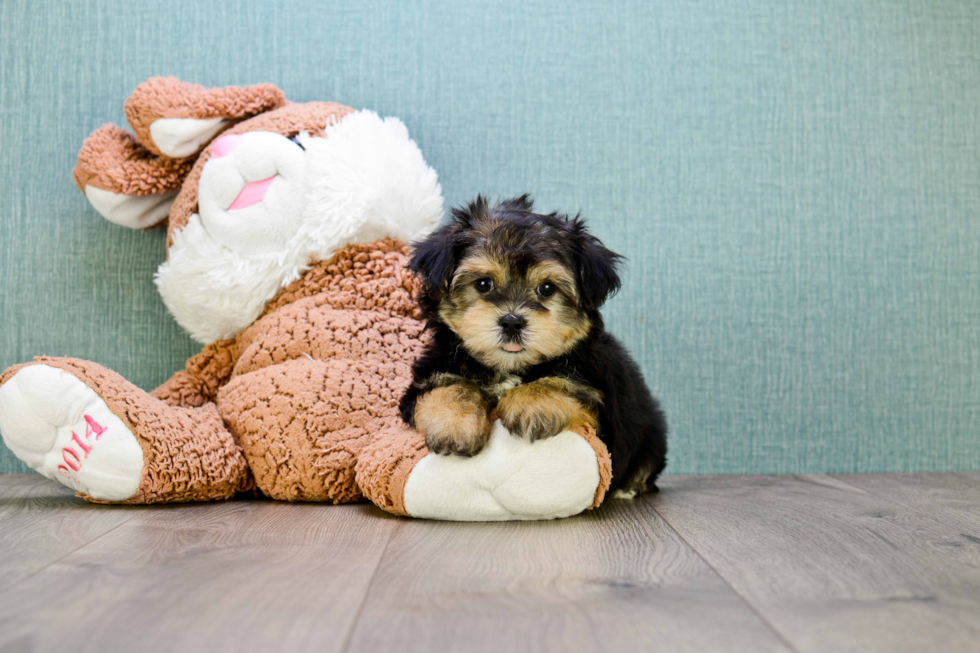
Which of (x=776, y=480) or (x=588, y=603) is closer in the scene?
(x=588, y=603)

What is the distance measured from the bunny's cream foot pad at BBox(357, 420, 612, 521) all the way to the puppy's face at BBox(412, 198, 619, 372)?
0.78 feet

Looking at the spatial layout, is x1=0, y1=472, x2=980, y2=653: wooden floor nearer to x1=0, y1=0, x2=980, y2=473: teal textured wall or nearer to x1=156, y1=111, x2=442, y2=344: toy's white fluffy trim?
x1=156, y1=111, x2=442, y2=344: toy's white fluffy trim

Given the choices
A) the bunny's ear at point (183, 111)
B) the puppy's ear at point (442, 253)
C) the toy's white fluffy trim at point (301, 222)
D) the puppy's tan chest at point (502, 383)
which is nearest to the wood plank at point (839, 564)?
the puppy's tan chest at point (502, 383)

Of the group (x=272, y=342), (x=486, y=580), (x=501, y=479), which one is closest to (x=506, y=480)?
(x=501, y=479)

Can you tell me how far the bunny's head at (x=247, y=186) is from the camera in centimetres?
240

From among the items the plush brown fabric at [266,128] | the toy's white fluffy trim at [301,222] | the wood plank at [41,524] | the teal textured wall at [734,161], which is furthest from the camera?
the teal textured wall at [734,161]

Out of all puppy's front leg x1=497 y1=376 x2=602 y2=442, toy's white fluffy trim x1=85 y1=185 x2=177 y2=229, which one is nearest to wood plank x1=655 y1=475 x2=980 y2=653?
puppy's front leg x1=497 y1=376 x2=602 y2=442

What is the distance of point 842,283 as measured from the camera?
2955mm

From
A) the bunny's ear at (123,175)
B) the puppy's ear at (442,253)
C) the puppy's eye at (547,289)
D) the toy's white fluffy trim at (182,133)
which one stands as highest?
the toy's white fluffy trim at (182,133)

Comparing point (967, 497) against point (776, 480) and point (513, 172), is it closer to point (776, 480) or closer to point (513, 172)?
point (776, 480)

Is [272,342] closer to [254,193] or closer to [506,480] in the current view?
[254,193]

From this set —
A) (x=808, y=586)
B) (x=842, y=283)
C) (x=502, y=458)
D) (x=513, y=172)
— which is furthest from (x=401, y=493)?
(x=842, y=283)

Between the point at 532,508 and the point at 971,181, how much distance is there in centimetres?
245

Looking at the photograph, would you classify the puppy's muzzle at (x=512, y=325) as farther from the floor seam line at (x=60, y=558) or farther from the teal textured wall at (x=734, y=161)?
the teal textured wall at (x=734, y=161)
